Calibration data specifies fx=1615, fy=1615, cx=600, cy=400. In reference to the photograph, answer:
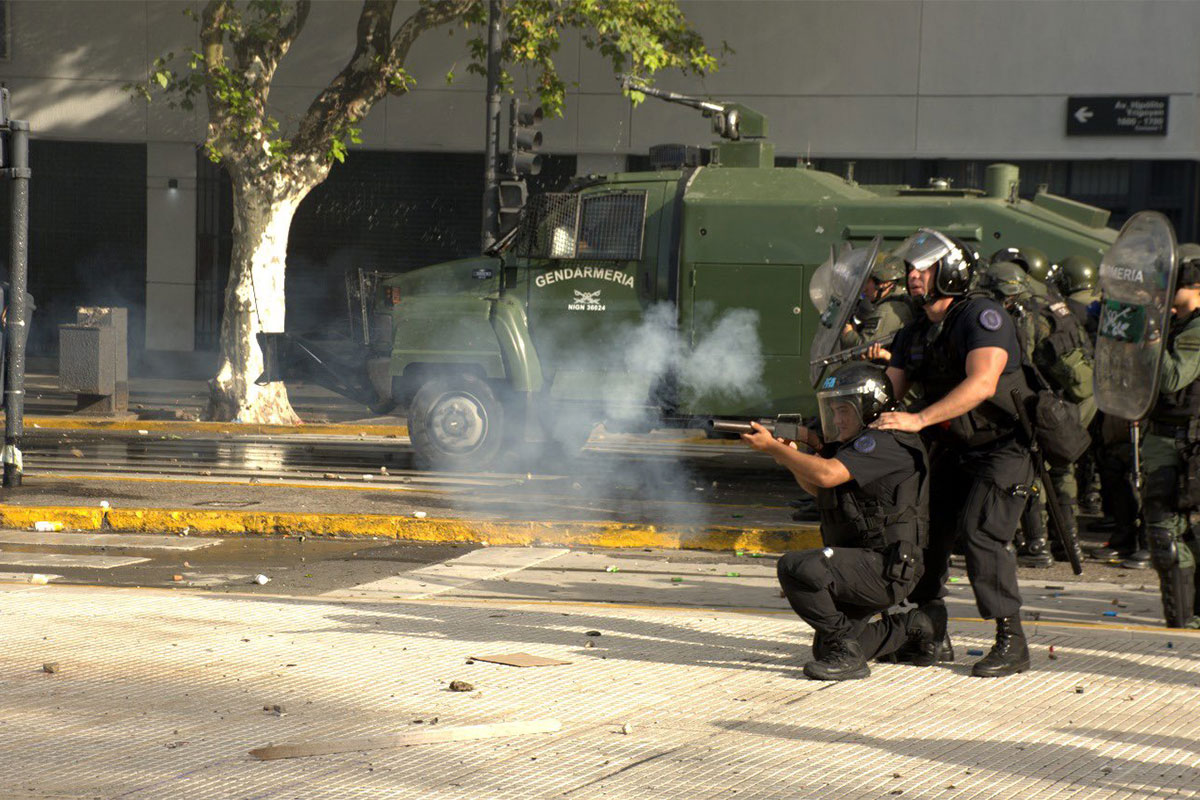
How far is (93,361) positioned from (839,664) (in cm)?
1378

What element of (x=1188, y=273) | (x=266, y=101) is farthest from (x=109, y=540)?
(x=266, y=101)

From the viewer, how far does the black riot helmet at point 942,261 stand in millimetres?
6559

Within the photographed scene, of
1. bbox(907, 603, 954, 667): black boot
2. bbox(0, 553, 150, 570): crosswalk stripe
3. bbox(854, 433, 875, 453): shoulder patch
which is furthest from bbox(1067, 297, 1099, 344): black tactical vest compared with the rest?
→ bbox(0, 553, 150, 570): crosswalk stripe

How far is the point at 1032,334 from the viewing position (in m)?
9.05

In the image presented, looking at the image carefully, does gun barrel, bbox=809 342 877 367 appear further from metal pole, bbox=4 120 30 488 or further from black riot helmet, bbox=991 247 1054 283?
metal pole, bbox=4 120 30 488

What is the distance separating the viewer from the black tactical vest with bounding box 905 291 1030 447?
20.8ft

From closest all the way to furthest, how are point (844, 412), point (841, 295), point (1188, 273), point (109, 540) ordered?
point (844, 412), point (1188, 273), point (841, 295), point (109, 540)

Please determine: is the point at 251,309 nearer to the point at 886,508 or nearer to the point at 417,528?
the point at 417,528

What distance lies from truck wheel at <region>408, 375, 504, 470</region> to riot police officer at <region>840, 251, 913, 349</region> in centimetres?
478

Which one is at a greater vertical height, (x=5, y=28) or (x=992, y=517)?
(x=5, y=28)

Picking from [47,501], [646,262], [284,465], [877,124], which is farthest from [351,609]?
[877,124]

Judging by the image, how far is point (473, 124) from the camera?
23219 millimetres

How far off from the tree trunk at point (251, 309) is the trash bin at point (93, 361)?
1.46 metres

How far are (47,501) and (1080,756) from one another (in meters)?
7.97
